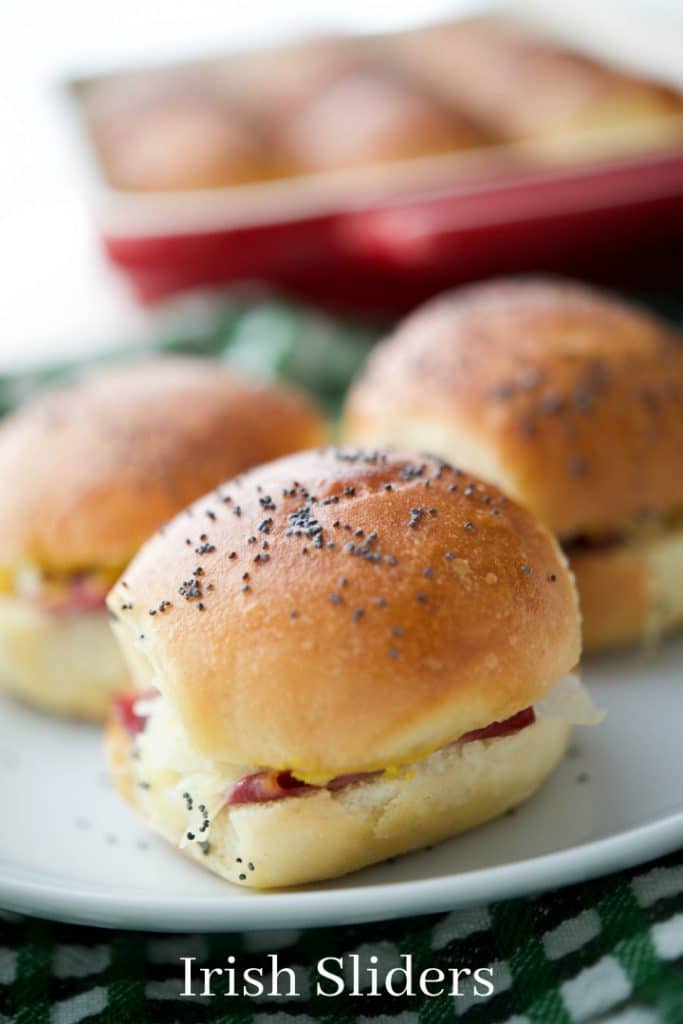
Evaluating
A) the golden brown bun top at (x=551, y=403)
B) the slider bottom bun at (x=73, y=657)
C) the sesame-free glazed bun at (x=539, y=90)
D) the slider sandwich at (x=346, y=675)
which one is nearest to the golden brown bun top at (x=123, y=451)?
the slider bottom bun at (x=73, y=657)

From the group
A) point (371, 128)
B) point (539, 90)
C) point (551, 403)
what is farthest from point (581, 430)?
point (539, 90)

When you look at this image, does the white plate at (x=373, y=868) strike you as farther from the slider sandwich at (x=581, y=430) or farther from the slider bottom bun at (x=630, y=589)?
the slider sandwich at (x=581, y=430)

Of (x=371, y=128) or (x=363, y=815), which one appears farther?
(x=371, y=128)

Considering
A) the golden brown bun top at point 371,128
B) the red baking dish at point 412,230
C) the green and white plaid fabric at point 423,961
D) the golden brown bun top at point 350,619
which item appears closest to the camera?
the green and white plaid fabric at point 423,961

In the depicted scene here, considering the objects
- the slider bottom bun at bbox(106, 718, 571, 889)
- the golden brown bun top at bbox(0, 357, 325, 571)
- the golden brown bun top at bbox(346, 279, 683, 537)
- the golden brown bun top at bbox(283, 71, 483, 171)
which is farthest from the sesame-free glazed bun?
the slider bottom bun at bbox(106, 718, 571, 889)

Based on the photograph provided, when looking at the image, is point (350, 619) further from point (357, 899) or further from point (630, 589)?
point (630, 589)

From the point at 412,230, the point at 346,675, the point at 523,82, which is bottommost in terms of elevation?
the point at 346,675

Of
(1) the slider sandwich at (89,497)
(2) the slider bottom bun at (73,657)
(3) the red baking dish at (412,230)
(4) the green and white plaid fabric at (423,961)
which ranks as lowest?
(4) the green and white plaid fabric at (423,961)

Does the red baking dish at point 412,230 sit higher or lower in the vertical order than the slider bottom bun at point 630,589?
higher
